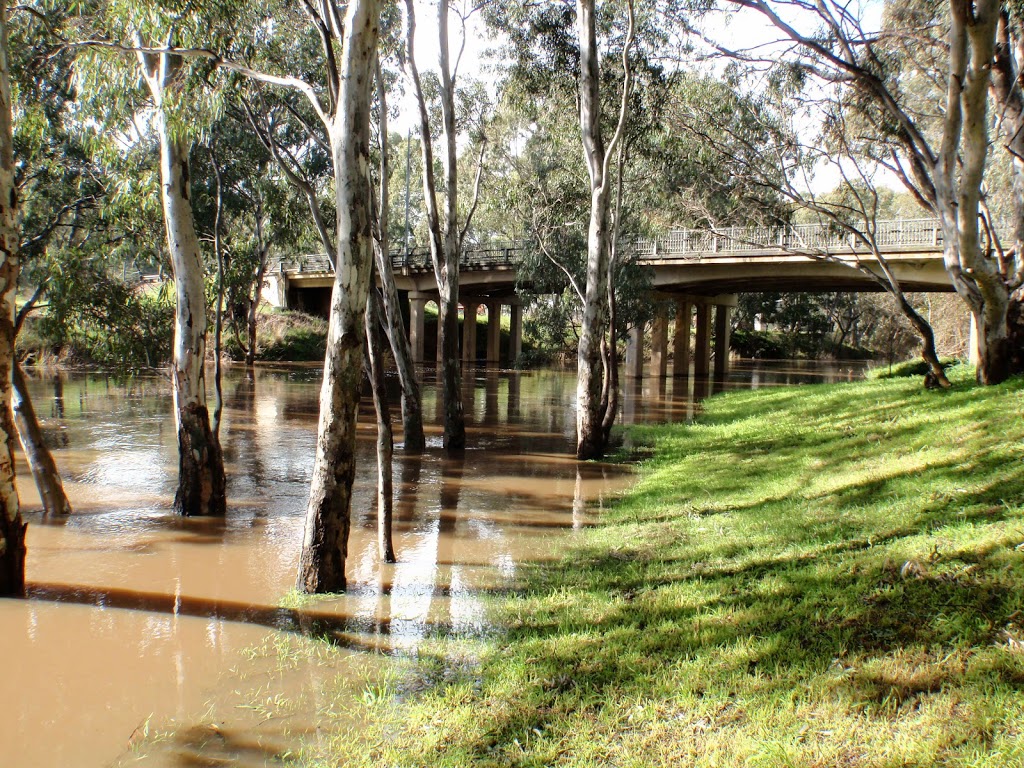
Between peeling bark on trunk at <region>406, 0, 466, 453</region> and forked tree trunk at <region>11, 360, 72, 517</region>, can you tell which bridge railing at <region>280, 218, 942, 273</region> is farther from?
forked tree trunk at <region>11, 360, 72, 517</region>

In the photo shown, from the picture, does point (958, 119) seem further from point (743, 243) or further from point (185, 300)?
point (743, 243)

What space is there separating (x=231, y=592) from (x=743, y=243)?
17.6 metres

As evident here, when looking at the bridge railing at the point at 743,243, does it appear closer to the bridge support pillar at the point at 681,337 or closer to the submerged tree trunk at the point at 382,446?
the bridge support pillar at the point at 681,337

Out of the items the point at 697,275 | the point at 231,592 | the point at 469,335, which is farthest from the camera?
the point at 469,335

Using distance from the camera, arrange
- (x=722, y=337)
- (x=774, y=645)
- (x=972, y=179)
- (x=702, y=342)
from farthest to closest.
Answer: (x=722, y=337)
(x=702, y=342)
(x=972, y=179)
(x=774, y=645)

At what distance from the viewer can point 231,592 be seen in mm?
6559

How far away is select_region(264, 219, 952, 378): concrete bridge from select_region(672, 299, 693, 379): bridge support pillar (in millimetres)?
46

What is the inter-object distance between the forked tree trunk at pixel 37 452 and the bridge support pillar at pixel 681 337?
95.2ft

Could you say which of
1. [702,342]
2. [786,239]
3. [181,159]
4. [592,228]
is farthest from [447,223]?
[702,342]

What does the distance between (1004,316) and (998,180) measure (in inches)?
620

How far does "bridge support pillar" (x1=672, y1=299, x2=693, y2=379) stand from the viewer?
35.0 m

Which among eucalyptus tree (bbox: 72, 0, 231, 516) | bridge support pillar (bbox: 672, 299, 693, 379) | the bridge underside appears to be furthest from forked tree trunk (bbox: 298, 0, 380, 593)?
bridge support pillar (bbox: 672, 299, 693, 379)

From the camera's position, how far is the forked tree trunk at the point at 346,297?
568 centimetres

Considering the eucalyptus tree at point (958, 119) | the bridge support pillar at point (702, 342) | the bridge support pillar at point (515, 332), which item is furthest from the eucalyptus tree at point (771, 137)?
the bridge support pillar at point (515, 332)
